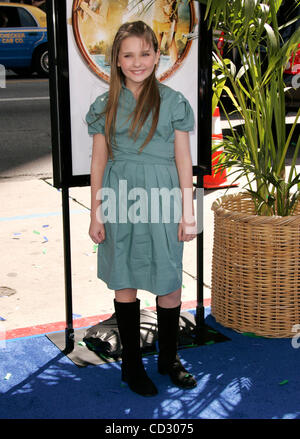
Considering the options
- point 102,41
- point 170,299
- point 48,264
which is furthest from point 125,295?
point 48,264

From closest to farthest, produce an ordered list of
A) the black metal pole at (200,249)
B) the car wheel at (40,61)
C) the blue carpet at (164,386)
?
the blue carpet at (164,386)
the black metal pole at (200,249)
the car wheel at (40,61)

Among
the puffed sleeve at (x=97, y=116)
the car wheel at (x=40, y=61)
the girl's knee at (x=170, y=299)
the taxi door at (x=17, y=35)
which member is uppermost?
the taxi door at (x=17, y=35)

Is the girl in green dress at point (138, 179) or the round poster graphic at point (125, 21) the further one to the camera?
the round poster graphic at point (125, 21)

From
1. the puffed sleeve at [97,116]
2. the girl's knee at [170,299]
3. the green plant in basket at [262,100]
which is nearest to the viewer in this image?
the puffed sleeve at [97,116]

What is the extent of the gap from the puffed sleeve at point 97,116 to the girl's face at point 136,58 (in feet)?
0.60

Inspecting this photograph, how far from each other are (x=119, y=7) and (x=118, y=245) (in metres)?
1.16

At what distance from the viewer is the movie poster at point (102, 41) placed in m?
3.36

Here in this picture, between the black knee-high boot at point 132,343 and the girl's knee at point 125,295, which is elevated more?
the girl's knee at point 125,295

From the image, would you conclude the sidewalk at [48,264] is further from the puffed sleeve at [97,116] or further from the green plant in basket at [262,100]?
the puffed sleeve at [97,116]

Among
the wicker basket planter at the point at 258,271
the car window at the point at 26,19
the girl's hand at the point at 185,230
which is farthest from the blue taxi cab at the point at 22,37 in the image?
the girl's hand at the point at 185,230

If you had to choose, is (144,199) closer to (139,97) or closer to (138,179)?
(138,179)

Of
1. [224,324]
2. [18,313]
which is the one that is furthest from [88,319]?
[224,324]

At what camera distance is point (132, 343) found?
3303 millimetres

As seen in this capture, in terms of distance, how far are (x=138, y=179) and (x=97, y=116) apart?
1.17ft
